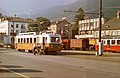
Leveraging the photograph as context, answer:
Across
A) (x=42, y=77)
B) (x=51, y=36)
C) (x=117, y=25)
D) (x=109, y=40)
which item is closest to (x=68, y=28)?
(x=117, y=25)

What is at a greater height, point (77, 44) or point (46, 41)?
point (46, 41)

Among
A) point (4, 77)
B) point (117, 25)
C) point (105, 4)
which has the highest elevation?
point (105, 4)

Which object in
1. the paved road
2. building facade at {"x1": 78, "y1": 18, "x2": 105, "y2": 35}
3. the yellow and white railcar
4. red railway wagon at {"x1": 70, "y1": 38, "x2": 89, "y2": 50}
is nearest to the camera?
the paved road

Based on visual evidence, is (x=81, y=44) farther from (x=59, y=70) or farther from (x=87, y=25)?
(x=87, y=25)

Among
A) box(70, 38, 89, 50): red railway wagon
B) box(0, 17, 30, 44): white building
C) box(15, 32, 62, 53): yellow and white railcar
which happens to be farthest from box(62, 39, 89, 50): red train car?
box(0, 17, 30, 44): white building

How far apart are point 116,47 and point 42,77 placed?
1693 inches

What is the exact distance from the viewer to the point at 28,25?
126m

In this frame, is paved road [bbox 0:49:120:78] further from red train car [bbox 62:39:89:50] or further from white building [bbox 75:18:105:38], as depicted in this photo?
white building [bbox 75:18:105:38]

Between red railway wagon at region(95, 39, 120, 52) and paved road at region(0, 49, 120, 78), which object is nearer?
paved road at region(0, 49, 120, 78)

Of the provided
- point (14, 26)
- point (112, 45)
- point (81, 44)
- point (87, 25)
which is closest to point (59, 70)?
point (112, 45)

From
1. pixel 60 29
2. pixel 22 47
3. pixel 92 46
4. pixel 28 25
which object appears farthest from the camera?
pixel 60 29

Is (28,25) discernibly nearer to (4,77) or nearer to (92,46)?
(92,46)

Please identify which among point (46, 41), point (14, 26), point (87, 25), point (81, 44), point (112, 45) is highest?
point (87, 25)

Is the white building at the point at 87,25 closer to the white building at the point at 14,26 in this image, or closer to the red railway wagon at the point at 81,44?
the white building at the point at 14,26
